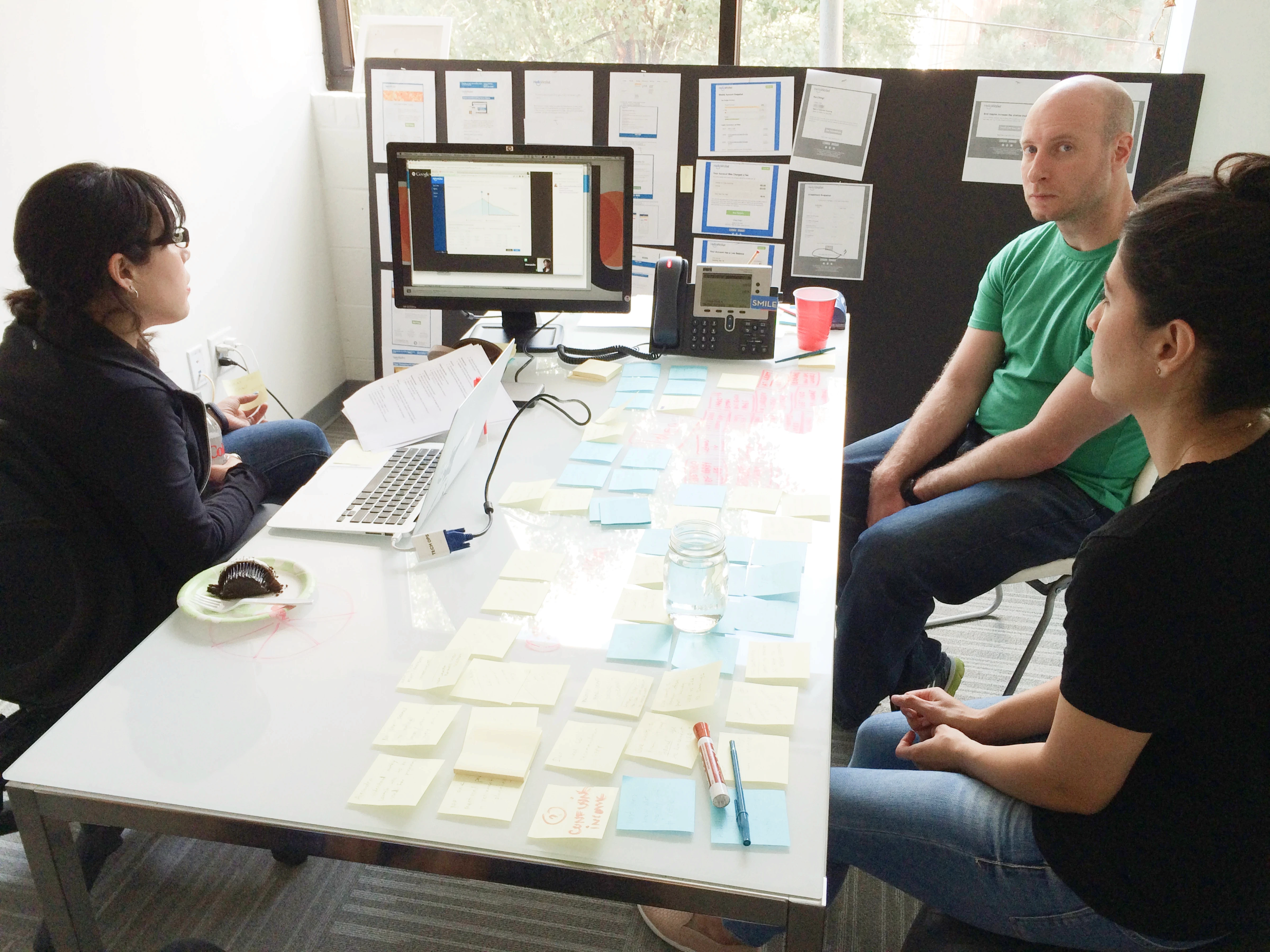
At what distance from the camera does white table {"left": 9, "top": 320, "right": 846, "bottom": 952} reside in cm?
86

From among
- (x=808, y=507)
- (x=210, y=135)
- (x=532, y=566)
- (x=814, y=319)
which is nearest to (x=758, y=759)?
(x=532, y=566)

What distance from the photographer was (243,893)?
1.62m

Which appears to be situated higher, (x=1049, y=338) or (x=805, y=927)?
(x=1049, y=338)

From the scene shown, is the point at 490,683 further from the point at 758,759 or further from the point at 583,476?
the point at 583,476

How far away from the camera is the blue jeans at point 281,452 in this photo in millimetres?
2123

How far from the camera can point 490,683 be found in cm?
109

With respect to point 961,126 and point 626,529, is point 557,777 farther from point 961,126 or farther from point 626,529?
point 961,126

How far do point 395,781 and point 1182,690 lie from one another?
773mm

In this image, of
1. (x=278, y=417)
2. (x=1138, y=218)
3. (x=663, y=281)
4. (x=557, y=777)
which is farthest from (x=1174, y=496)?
(x=278, y=417)

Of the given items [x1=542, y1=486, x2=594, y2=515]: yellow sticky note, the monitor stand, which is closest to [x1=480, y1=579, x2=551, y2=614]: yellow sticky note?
[x1=542, y1=486, x2=594, y2=515]: yellow sticky note

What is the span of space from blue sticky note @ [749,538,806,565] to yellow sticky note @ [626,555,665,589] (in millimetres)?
130

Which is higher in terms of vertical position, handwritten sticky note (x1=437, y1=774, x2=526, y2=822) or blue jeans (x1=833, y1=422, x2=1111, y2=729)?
handwritten sticky note (x1=437, y1=774, x2=526, y2=822)

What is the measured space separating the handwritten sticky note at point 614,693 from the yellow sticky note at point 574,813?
0.12 meters

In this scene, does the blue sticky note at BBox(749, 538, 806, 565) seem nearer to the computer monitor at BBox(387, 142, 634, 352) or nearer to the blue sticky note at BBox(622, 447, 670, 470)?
the blue sticky note at BBox(622, 447, 670, 470)
